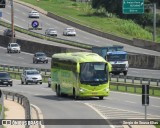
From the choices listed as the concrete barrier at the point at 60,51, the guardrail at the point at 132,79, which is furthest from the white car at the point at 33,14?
the guardrail at the point at 132,79

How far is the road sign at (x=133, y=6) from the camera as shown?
71.1m

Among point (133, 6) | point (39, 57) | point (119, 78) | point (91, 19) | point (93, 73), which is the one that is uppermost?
point (133, 6)

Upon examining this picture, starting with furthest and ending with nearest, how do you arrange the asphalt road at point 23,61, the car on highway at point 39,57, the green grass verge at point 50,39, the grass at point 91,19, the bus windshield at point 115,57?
the grass at point 91,19, the green grass verge at point 50,39, the car on highway at point 39,57, the asphalt road at point 23,61, the bus windshield at point 115,57

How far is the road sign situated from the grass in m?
39.5

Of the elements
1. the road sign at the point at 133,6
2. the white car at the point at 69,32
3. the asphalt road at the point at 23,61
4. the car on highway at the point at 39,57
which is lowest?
the asphalt road at the point at 23,61

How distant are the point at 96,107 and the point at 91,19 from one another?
9622cm

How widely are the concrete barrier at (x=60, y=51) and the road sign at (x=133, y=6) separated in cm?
572

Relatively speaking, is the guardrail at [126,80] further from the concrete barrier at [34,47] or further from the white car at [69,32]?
the white car at [69,32]

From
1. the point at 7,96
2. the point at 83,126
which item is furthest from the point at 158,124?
the point at 7,96

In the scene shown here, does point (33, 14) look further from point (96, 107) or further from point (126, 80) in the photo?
point (96, 107)

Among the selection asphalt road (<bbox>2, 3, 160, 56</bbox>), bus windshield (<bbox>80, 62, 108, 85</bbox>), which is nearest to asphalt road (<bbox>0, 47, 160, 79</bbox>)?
asphalt road (<bbox>2, 3, 160, 56</bbox>)

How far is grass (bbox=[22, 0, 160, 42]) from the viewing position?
4660 inches

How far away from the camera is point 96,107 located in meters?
36.1

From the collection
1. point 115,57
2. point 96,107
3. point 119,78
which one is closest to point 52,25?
point 115,57
